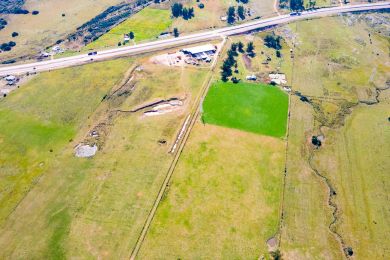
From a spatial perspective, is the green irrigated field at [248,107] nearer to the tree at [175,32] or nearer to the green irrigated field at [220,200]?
the green irrigated field at [220,200]

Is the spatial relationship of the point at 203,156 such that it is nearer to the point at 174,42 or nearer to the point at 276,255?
the point at 276,255

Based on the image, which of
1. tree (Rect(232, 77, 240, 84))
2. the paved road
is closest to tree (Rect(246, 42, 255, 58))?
the paved road

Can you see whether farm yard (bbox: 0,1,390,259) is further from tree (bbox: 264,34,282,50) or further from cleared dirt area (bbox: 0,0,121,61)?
cleared dirt area (bbox: 0,0,121,61)

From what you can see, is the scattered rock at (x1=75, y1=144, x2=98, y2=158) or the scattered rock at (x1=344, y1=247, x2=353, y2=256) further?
the scattered rock at (x1=75, y1=144, x2=98, y2=158)

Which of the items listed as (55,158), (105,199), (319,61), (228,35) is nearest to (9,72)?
(55,158)

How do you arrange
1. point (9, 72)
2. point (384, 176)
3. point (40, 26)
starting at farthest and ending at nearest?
point (40, 26)
point (9, 72)
point (384, 176)

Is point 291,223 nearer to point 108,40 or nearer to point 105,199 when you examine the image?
point 105,199
